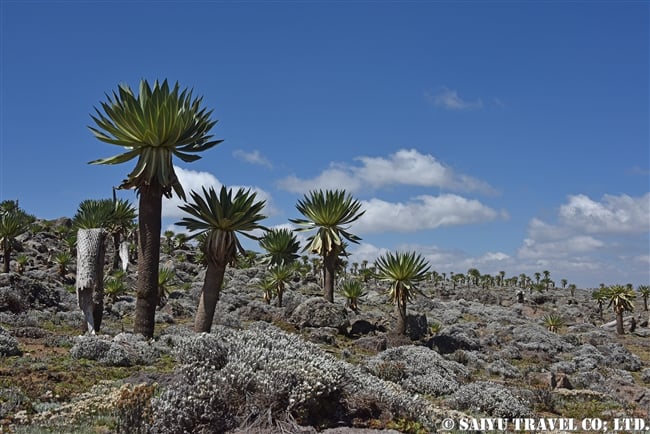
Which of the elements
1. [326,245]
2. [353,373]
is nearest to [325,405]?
[353,373]

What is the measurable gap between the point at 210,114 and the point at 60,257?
85.2 feet

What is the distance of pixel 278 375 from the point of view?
6504 mm

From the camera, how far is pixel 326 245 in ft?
72.2


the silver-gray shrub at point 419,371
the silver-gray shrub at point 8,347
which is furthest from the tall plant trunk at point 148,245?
the silver-gray shrub at point 419,371

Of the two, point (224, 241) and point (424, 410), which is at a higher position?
point (224, 241)

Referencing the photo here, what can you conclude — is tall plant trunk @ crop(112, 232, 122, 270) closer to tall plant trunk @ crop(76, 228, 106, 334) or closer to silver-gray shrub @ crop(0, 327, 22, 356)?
tall plant trunk @ crop(76, 228, 106, 334)

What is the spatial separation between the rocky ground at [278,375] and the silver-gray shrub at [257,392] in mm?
18

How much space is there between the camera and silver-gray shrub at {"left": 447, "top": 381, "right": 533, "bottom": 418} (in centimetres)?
959

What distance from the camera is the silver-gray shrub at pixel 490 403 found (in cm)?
959

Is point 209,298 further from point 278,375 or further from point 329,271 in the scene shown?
point 329,271

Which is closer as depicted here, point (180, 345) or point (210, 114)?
point (180, 345)

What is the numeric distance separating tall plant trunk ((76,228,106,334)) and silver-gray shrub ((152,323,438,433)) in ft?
27.3

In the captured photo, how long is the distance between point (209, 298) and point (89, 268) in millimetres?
3561

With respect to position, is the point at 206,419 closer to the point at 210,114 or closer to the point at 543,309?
→ the point at 210,114
